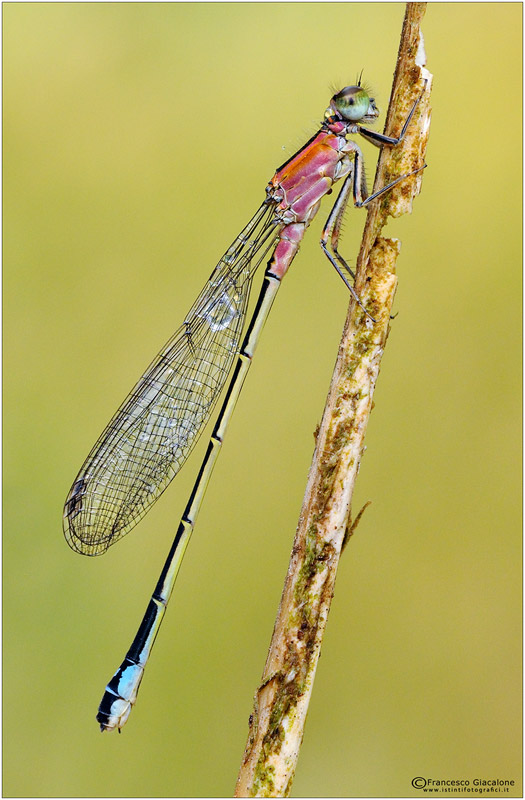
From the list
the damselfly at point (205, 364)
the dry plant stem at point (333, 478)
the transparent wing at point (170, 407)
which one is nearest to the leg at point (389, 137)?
the dry plant stem at point (333, 478)

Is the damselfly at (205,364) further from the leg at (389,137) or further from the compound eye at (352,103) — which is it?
the leg at (389,137)

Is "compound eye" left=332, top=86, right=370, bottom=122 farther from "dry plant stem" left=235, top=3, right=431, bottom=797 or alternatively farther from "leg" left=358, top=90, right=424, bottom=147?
"dry plant stem" left=235, top=3, right=431, bottom=797

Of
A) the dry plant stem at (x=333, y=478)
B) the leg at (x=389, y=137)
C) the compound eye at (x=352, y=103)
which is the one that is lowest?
the dry plant stem at (x=333, y=478)

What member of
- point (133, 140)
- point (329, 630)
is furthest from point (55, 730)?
point (133, 140)

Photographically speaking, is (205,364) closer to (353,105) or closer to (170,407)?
(170,407)

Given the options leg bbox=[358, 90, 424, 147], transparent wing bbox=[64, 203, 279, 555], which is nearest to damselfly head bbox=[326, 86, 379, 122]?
leg bbox=[358, 90, 424, 147]

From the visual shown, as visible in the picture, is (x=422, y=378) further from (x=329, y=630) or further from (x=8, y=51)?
(x=8, y=51)
